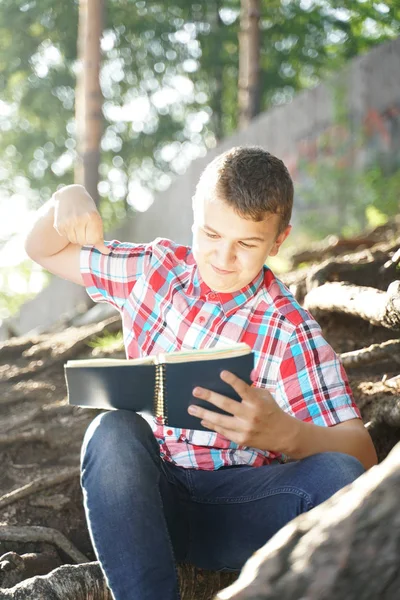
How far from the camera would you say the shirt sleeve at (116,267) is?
9.53 ft

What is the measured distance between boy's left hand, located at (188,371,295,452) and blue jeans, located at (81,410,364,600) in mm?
202

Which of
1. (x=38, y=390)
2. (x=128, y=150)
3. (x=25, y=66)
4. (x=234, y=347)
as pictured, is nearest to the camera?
(x=234, y=347)

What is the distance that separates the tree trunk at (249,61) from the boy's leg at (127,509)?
36.5ft

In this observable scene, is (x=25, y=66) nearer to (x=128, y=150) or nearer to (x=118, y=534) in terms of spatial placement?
(x=128, y=150)

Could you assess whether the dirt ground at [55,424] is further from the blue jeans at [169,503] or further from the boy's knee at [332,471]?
the boy's knee at [332,471]

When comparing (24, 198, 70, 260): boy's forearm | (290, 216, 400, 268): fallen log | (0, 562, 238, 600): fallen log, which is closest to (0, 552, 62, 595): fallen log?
(0, 562, 238, 600): fallen log

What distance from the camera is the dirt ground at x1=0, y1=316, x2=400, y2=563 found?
344cm

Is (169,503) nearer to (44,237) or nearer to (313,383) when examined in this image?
(313,383)

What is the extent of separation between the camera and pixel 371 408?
136 inches

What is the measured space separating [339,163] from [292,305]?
8206 millimetres

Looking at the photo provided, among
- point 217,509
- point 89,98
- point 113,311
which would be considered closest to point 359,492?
point 217,509

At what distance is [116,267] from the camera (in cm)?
290

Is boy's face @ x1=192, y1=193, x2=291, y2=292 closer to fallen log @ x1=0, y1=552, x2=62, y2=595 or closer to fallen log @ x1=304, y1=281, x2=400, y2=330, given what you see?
fallen log @ x1=304, y1=281, x2=400, y2=330

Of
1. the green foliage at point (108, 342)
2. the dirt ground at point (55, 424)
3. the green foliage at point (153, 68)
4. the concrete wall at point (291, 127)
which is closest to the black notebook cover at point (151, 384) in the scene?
the dirt ground at point (55, 424)
